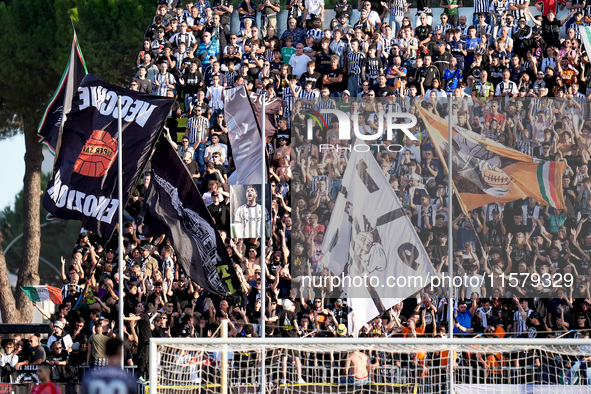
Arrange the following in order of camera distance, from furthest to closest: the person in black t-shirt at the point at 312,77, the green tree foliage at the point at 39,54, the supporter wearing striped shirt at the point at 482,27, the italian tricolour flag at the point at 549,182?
1. the green tree foliage at the point at 39,54
2. the supporter wearing striped shirt at the point at 482,27
3. the person in black t-shirt at the point at 312,77
4. the italian tricolour flag at the point at 549,182

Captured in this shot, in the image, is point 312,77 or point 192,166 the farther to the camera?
point 312,77

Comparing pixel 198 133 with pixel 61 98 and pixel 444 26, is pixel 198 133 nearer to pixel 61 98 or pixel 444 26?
pixel 61 98

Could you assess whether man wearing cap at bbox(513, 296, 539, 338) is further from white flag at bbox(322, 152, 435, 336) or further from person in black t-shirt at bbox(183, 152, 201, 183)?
person in black t-shirt at bbox(183, 152, 201, 183)

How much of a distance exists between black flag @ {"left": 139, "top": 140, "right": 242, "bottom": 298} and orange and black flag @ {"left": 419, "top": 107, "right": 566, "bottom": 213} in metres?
4.17

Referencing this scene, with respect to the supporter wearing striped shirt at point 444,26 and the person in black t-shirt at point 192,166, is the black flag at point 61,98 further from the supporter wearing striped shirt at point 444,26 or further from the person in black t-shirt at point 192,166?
the supporter wearing striped shirt at point 444,26

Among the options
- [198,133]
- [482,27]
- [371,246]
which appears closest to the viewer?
[371,246]

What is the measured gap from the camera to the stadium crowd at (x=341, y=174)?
19641 millimetres

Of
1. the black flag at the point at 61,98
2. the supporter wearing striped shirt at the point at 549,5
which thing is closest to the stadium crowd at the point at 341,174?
the supporter wearing striped shirt at the point at 549,5

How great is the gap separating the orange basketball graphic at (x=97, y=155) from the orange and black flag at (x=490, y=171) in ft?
17.3

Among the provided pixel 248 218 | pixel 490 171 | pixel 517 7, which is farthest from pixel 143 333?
pixel 517 7

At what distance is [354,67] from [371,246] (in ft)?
18.2

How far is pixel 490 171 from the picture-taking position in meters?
20.2

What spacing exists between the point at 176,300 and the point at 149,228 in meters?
1.71

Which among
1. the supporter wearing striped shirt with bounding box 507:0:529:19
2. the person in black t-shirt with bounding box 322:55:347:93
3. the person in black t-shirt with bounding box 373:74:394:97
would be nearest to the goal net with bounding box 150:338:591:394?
the person in black t-shirt with bounding box 373:74:394:97
